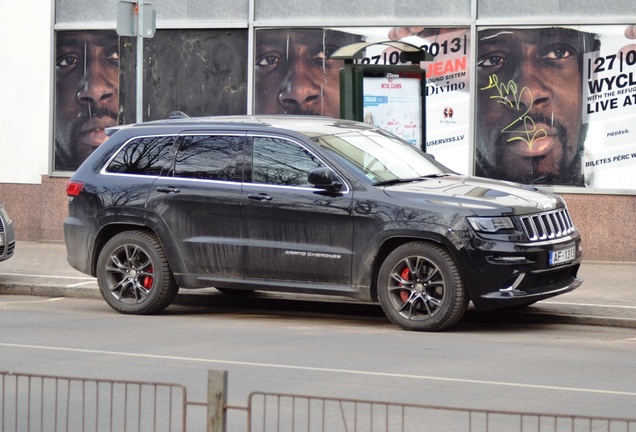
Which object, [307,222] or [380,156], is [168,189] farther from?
[380,156]

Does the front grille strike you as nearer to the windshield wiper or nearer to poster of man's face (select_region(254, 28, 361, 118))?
the windshield wiper

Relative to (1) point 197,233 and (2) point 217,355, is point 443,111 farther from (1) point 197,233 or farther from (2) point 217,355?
(2) point 217,355

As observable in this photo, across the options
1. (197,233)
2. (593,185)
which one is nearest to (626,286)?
(593,185)

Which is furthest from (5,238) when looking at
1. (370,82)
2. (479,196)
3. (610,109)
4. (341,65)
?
(610,109)

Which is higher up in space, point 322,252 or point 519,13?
point 519,13

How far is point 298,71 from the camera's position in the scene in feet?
56.9

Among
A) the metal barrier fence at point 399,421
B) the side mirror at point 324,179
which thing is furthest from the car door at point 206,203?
the metal barrier fence at point 399,421

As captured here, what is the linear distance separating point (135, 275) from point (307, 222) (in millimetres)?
1832

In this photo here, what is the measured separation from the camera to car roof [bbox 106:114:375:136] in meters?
11.8

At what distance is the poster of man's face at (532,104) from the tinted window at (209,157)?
5.61m

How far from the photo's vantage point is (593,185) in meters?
16.2

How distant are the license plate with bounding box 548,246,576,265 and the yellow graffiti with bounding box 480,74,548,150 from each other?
518 cm

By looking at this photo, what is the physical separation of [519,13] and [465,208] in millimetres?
6327

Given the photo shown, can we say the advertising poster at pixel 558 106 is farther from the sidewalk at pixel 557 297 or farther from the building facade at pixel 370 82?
the sidewalk at pixel 557 297
